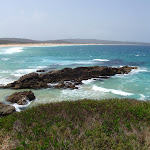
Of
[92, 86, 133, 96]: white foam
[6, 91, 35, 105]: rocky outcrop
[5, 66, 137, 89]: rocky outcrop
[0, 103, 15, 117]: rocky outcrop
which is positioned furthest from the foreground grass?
[5, 66, 137, 89]: rocky outcrop

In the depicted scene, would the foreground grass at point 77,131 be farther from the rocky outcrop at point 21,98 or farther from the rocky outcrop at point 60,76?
the rocky outcrop at point 60,76

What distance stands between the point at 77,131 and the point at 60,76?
2206 centimetres

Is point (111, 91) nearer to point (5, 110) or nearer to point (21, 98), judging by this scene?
point (21, 98)

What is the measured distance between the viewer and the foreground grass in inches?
264

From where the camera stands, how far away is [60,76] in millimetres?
29344

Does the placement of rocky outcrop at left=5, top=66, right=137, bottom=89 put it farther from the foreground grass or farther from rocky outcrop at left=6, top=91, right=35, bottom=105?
the foreground grass

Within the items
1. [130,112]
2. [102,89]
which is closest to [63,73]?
[102,89]

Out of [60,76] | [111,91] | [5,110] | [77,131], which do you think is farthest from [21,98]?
[111,91]

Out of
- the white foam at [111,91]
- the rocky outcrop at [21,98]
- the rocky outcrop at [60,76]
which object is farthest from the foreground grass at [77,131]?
the rocky outcrop at [60,76]

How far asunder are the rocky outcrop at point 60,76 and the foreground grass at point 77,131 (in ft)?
49.0

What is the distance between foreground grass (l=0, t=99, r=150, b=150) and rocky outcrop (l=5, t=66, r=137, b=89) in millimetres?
14941

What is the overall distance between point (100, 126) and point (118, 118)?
1553 mm

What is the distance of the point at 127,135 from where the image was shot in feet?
23.9

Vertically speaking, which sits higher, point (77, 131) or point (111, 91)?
point (77, 131)
